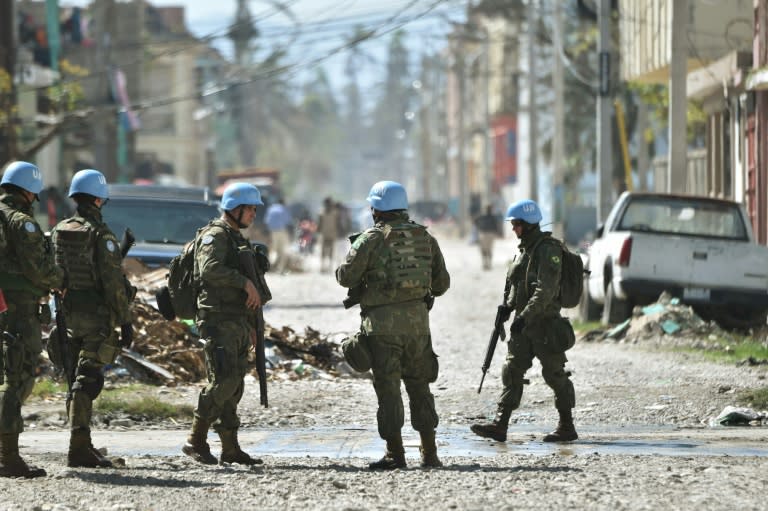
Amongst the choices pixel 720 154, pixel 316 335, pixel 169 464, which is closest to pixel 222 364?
pixel 169 464

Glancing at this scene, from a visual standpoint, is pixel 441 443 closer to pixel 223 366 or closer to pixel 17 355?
pixel 223 366

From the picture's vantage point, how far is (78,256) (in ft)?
31.8

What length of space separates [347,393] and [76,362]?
16.1 ft

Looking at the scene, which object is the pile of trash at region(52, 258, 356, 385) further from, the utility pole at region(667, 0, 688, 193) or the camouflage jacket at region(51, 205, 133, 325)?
the utility pole at region(667, 0, 688, 193)

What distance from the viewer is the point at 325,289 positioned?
30.8 m

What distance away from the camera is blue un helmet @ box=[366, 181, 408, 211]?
979 cm

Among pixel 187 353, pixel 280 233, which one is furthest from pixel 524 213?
pixel 280 233

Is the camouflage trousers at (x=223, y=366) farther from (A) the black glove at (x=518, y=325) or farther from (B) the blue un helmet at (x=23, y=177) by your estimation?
(A) the black glove at (x=518, y=325)

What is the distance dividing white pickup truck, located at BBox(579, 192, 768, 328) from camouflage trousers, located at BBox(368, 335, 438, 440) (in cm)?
959

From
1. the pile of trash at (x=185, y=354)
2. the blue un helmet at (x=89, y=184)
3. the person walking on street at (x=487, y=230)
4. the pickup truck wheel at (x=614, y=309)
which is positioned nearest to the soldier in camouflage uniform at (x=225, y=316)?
the blue un helmet at (x=89, y=184)

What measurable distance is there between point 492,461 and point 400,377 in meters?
0.80

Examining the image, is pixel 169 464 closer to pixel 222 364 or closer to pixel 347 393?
pixel 222 364

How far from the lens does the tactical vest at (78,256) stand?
9.68 metres

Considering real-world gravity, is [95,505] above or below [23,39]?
below
